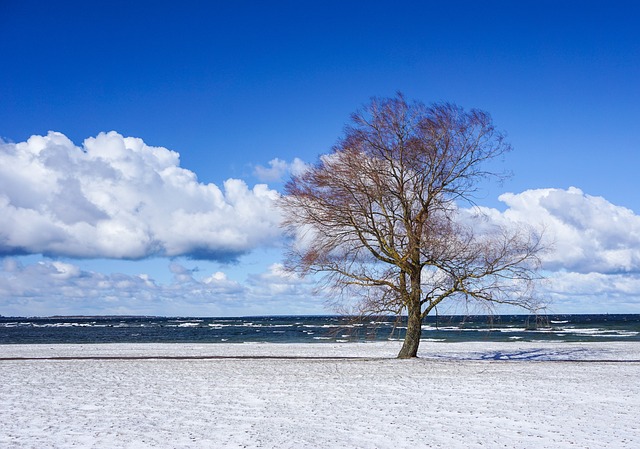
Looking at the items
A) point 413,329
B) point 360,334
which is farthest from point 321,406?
point 360,334

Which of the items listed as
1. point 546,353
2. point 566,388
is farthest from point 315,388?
point 546,353

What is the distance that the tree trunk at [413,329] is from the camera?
21141mm

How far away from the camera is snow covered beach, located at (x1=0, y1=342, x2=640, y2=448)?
9883mm

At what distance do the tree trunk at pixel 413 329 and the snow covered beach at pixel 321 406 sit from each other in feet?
6.33

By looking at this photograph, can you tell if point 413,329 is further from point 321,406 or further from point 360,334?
point 360,334

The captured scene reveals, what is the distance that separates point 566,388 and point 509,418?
14.4 feet

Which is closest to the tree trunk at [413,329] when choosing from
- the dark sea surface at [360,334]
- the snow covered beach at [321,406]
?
the dark sea surface at [360,334]

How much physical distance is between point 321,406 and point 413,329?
31.9 feet

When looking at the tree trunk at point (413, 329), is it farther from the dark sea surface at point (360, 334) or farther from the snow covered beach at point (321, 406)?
the snow covered beach at point (321, 406)

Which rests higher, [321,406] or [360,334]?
[360,334]

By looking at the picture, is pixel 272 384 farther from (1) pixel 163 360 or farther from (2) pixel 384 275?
(1) pixel 163 360

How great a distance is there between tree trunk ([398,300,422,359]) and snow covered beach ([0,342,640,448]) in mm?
1929

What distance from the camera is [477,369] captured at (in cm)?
1917

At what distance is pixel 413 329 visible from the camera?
21.9 meters
